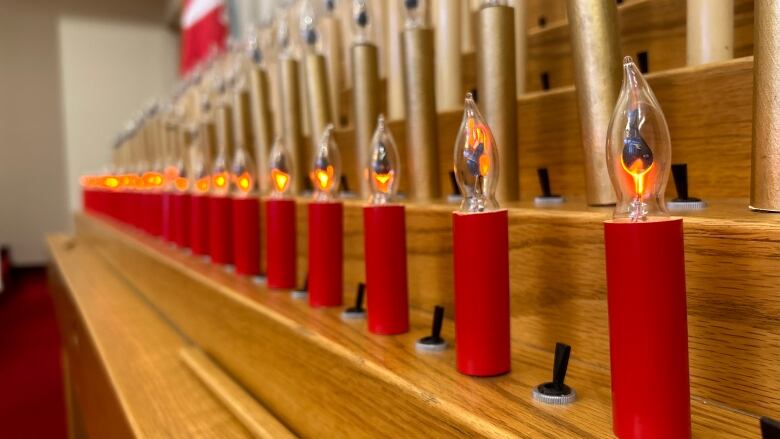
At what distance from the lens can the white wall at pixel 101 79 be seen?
4.81 metres

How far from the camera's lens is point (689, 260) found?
0.35 meters

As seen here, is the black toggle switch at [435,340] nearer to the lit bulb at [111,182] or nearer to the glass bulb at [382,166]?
the glass bulb at [382,166]

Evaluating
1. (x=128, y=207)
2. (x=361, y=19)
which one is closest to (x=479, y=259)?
(x=361, y=19)

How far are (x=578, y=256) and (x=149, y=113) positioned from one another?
6.33 ft

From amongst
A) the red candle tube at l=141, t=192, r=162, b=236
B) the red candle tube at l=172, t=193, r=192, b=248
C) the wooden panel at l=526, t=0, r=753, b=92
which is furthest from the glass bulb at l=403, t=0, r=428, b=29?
the red candle tube at l=141, t=192, r=162, b=236

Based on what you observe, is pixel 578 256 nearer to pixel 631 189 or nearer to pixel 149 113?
pixel 631 189

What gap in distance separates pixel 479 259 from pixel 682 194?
0.17m

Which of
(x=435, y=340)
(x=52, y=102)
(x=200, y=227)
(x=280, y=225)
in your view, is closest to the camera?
(x=435, y=340)

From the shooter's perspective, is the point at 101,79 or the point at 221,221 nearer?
the point at 221,221

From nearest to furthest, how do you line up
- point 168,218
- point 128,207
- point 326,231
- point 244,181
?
point 326,231 < point 244,181 < point 168,218 < point 128,207

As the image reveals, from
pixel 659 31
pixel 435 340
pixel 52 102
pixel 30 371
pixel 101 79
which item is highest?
pixel 101 79

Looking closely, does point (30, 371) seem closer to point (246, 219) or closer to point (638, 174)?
point (246, 219)

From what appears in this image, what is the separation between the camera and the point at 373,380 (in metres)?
0.43

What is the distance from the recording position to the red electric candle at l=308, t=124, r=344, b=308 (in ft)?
1.92
